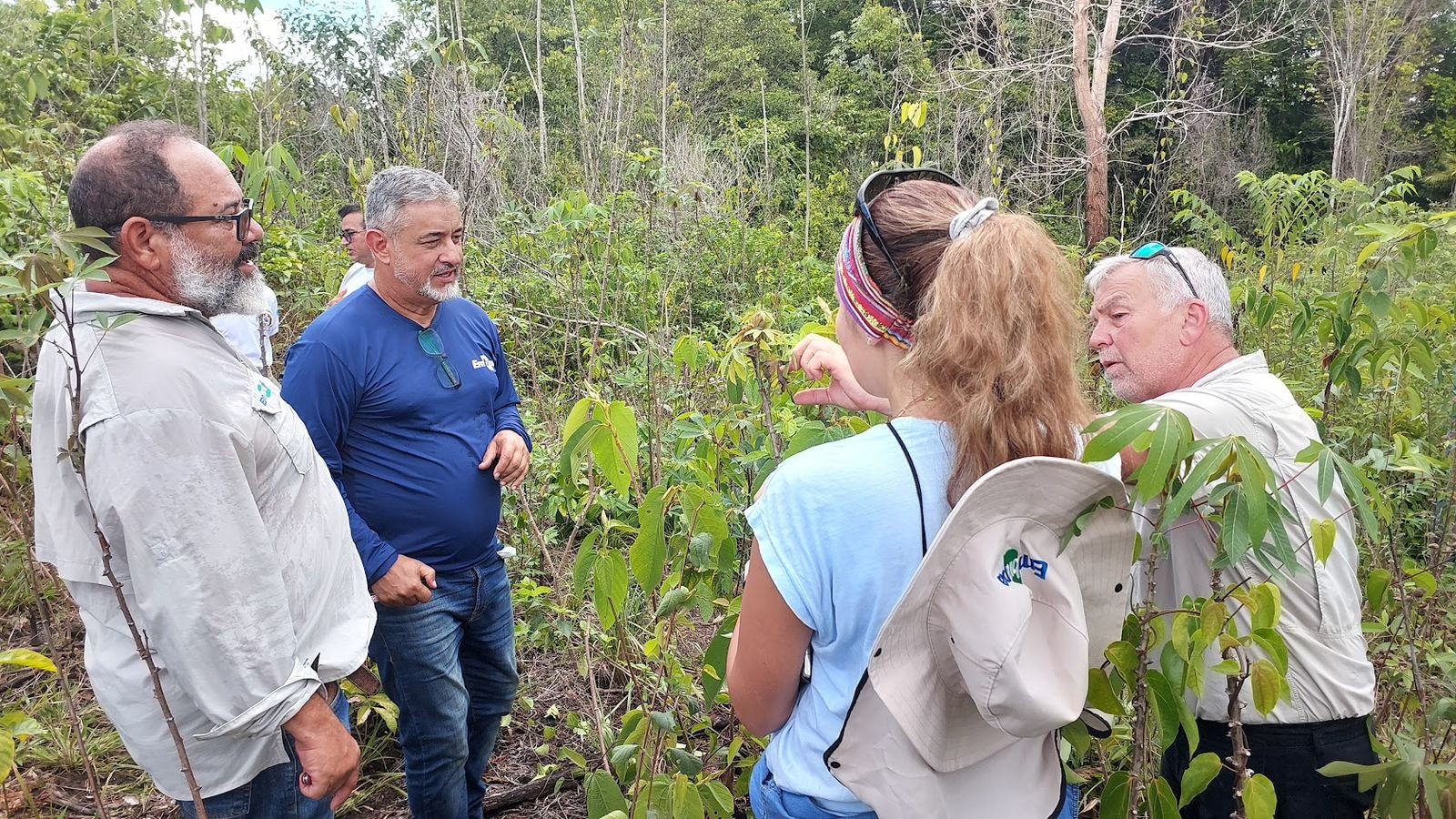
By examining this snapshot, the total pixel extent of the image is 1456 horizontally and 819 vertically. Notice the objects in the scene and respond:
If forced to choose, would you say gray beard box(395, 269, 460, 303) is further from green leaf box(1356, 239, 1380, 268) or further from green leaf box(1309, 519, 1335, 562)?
green leaf box(1356, 239, 1380, 268)

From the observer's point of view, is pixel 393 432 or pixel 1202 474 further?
pixel 393 432

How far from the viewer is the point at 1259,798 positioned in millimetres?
1141

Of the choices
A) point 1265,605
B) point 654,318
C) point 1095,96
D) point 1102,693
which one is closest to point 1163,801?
point 1102,693

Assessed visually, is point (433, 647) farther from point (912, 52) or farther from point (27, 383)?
point (912, 52)

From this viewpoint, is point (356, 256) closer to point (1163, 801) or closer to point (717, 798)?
point (717, 798)

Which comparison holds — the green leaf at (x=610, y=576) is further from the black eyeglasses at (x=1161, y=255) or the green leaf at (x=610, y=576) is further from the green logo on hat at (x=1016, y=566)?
the black eyeglasses at (x=1161, y=255)

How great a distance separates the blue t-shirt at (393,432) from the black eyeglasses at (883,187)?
4.20 ft

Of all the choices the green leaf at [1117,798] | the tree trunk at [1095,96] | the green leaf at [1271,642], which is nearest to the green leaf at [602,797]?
the green leaf at [1117,798]

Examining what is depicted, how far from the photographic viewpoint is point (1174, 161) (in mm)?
14789

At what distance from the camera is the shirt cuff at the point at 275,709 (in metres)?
1.30

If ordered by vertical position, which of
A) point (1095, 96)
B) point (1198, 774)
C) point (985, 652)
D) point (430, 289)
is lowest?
point (1198, 774)

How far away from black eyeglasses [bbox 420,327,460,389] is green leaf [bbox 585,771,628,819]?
104cm

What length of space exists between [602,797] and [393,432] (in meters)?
1.00

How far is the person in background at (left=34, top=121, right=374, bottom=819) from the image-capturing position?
49.8 inches
